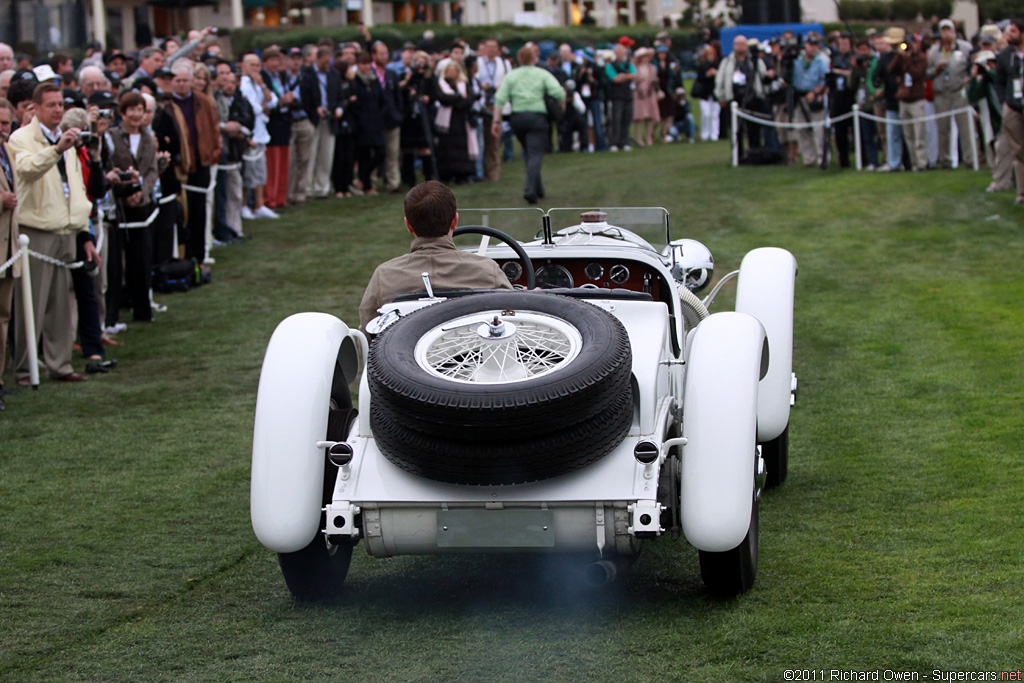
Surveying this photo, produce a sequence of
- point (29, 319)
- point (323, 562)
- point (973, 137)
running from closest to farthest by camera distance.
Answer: point (323, 562) → point (29, 319) → point (973, 137)

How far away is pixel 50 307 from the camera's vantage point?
9.70m

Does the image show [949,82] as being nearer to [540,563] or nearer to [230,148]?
[230,148]

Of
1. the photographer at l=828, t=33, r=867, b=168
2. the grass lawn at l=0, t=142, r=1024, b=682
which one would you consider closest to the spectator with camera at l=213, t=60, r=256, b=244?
the grass lawn at l=0, t=142, r=1024, b=682

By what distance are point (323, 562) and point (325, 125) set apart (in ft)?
46.6

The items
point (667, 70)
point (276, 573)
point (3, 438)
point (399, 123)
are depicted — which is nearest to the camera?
point (276, 573)

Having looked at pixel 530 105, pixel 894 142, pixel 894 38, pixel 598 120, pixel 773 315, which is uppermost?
pixel 894 38

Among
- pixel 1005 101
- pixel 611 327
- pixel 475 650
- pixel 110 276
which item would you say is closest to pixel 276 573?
pixel 475 650

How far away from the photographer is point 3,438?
810 cm

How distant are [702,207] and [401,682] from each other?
13755mm

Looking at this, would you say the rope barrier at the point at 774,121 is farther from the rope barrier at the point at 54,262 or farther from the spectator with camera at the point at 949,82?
the rope barrier at the point at 54,262

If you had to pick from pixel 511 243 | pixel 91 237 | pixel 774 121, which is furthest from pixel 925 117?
pixel 511 243

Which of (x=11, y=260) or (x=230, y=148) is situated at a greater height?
(x=230, y=148)

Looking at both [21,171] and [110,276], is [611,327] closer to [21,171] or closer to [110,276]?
[21,171]

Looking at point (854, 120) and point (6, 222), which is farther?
point (854, 120)
